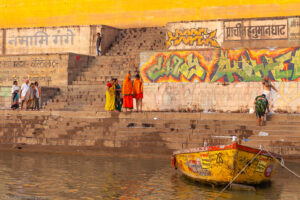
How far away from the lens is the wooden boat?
10.5 metres

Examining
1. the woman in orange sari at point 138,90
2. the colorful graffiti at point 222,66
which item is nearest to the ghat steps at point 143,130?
the woman in orange sari at point 138,90

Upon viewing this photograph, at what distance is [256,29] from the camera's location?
22.8m

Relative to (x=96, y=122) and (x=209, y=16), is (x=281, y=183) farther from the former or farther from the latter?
(x=209, y=16)

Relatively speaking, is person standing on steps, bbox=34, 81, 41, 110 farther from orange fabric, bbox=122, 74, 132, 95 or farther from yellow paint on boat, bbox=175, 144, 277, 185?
yellow paint on boat, bbox=175, 144, 277, 185

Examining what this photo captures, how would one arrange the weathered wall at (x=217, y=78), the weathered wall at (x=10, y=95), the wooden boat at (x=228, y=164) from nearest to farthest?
1. the wooden boat at (x=228, y=164)
2. the weathered wall at (x=217, y=78)
3. the weathered wall at (x=10, y=95)

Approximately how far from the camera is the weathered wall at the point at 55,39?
27.1m

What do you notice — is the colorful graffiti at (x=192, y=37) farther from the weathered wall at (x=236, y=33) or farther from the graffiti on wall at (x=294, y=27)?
the graffiti on wall at (x=294, y=27)

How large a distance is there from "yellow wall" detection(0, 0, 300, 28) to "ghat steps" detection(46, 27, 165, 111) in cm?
92

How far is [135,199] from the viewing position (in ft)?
32.3

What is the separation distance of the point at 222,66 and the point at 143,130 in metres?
4.34

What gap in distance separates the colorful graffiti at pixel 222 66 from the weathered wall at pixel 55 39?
722 centimetres

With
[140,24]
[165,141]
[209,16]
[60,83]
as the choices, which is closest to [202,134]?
[165,141]

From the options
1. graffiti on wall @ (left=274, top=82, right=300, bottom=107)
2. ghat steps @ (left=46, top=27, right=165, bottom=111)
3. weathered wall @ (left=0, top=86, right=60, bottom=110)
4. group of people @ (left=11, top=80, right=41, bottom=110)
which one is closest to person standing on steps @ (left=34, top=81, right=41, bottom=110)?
group of people @ (left=11, top=80, right=41, bottom=110)

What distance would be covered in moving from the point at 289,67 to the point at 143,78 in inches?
205
